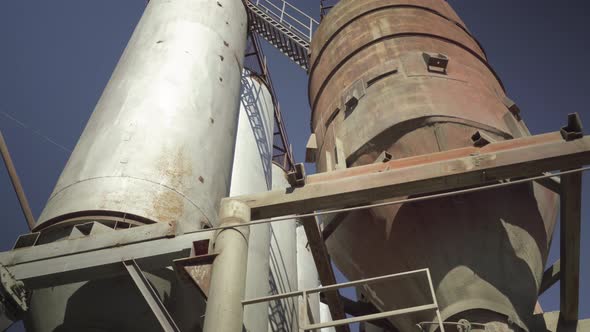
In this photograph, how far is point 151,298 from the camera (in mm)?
5059

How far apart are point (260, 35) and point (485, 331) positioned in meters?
12.5

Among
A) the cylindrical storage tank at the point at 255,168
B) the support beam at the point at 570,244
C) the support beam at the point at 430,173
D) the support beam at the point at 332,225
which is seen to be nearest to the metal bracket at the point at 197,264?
the support beam at the point at 430,173

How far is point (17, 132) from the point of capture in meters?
36.1

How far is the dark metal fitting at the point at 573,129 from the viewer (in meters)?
5.69

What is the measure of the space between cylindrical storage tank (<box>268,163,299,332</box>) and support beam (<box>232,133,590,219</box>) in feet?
12.4

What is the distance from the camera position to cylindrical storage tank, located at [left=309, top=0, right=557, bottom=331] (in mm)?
5973

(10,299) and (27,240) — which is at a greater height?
(27,240)

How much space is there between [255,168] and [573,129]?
296 inches

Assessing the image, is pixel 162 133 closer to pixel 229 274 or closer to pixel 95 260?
pixel 95 260

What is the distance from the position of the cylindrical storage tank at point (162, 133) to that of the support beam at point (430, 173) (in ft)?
3.09

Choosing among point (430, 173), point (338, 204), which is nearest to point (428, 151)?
point (430, 173)

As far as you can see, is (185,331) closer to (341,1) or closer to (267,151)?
(341,1)

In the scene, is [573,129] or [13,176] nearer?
[573,129]

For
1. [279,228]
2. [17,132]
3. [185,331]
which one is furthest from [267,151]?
[17,132]
